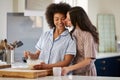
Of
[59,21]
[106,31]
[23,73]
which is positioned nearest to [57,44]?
[59,21]

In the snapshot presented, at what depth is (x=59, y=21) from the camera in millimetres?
2094

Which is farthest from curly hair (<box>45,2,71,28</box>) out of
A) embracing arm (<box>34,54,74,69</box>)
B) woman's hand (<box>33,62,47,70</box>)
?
woman's hand (<box>33,62,47,70</box>)

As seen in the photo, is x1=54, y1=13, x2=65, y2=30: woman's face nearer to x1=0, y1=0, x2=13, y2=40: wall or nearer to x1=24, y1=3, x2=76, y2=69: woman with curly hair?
x1=24, y1=3, x2=76, y2=69: woman with curly hair

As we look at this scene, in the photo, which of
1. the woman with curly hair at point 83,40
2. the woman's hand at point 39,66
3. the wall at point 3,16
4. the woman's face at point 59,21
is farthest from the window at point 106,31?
the woman's hand at point 39,66

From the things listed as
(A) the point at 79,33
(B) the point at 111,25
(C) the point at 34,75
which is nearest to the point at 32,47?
(A) the point at 79,33

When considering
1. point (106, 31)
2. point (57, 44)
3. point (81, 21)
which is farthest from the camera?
point (106, 31)

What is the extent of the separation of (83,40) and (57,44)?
0.21 meters

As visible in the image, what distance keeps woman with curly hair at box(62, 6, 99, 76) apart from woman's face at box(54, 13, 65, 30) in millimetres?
39

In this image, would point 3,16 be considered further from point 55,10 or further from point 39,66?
point 39,66

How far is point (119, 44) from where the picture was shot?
16.1 feet

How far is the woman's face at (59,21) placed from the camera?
2.10 metres

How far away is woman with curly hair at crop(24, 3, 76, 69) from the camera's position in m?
1.99

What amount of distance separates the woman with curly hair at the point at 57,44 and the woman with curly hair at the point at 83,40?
0.22 ft

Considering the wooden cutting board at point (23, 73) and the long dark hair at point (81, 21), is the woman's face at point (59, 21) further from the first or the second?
the wooden cutting board at point (23, 73)
